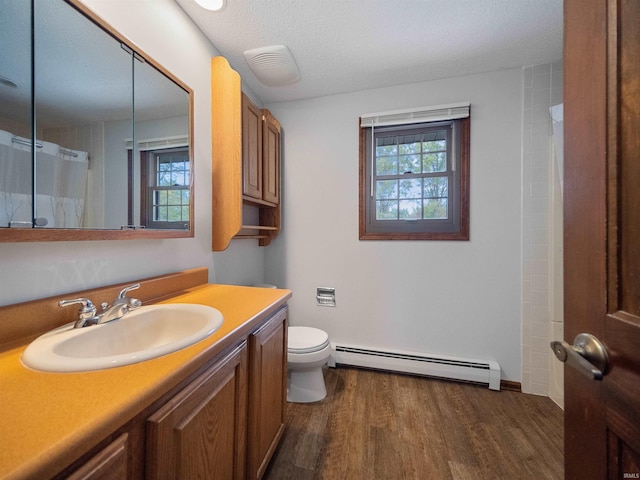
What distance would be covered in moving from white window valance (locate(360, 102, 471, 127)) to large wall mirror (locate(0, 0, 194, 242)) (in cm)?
142

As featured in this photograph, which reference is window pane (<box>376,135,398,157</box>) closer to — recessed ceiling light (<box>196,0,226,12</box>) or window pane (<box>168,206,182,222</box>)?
recessed ceiling light (<box>196,0,226,12</box>)

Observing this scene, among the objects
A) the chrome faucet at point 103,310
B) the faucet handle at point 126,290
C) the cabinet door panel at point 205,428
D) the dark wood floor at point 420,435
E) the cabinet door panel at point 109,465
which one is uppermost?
the faucet handle at point 126,290

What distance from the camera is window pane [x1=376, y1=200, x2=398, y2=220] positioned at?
2.12 metres

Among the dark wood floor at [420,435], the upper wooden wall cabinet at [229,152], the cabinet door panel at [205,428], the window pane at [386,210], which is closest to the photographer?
the cabinet door panel at [205,428]

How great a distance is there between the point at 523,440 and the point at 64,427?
1987 mm

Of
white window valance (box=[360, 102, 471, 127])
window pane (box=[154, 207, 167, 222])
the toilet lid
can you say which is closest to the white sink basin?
window pane (box=[154, 207, 167, 222])

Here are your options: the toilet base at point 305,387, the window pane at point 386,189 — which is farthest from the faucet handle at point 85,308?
the window pane at point 386,189

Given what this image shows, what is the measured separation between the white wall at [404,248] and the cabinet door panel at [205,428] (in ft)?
4.52

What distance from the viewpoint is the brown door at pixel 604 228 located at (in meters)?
0.42

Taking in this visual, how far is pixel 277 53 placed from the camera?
1.65 metres

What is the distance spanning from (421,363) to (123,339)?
1.94 m

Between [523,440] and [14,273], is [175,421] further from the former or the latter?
[523,440]

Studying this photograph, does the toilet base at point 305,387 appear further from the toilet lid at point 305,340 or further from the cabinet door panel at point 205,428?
the cabinet door panel at point 205,428

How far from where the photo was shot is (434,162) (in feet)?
6.68
